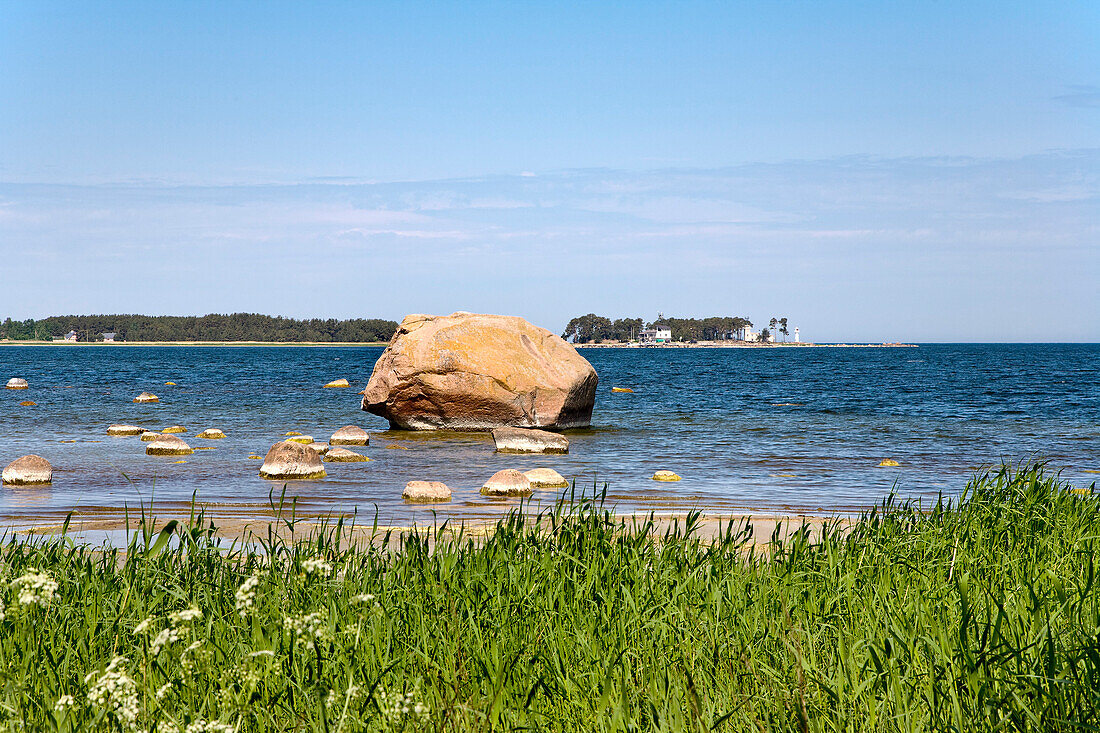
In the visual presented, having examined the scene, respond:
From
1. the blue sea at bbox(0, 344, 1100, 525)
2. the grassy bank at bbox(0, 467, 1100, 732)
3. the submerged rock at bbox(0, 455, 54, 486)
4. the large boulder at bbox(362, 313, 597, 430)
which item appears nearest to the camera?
the grassy bank at bbox(0, 467, 1100, 732)

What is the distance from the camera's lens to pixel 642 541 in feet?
17.8

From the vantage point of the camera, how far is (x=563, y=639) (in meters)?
3.79

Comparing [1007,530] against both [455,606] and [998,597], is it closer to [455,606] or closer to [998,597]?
[998,597]

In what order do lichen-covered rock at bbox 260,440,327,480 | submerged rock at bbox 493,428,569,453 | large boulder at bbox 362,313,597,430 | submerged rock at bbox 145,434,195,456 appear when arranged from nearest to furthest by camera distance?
lichen-covered rock at bbox 260,440,327,480
submerged rock at bbox 145,434,195,456
submerged rock at bbox 493,428,569,453
large boulder at bbox 362,313,597,430

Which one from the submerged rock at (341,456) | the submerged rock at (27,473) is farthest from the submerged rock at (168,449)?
the submerged rock at (27,473)

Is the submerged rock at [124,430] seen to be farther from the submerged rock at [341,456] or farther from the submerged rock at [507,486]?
the submerged rock at [507,486]

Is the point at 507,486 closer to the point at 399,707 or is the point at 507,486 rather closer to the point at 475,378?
the point at 475,378

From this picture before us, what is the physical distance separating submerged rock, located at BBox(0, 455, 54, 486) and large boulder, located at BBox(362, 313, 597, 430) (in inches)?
384

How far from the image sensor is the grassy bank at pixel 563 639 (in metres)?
3.03

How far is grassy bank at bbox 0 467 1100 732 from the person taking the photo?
3033 mm

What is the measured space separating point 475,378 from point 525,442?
3.84 m

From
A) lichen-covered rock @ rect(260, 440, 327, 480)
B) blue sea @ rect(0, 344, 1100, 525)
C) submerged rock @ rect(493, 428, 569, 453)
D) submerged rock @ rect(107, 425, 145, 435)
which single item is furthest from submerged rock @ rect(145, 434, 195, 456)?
submerged rock @ rect(493, 428, 569, 453)

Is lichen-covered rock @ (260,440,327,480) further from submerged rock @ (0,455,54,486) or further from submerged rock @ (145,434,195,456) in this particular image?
submerged rock @ (145,434,195,456)

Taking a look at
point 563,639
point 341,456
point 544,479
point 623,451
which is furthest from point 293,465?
point 563,639
